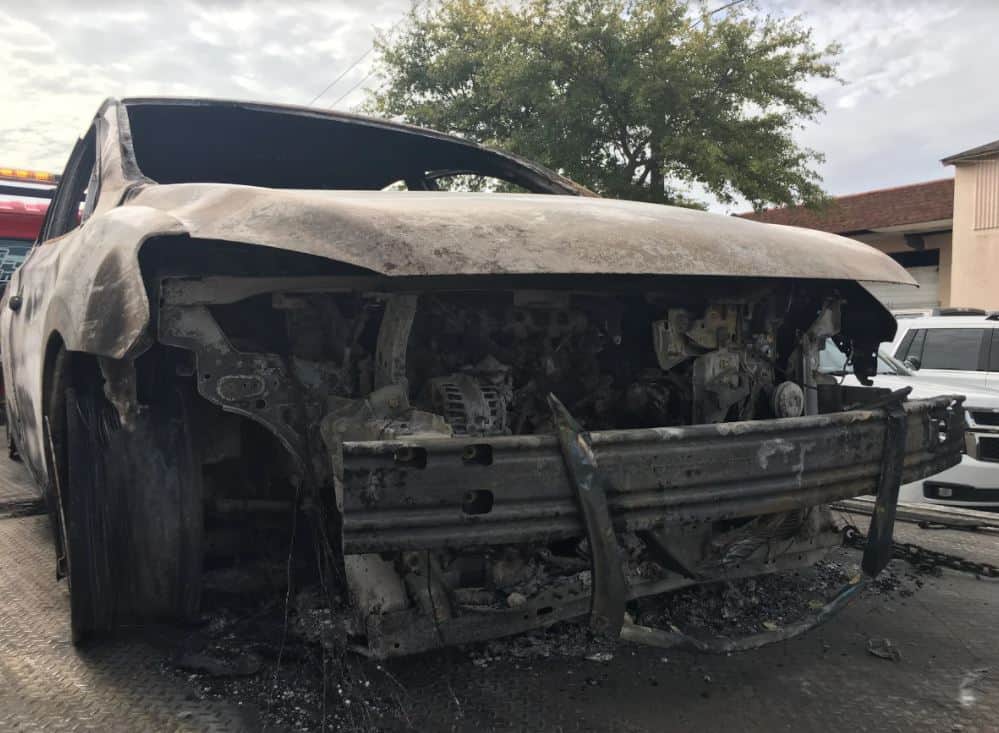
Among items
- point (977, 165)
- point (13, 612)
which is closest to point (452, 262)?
point (13, 612)

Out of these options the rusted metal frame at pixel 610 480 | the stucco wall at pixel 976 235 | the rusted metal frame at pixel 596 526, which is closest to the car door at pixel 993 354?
the rusted metal frame at pixel 610 480

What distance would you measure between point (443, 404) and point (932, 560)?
8.10 feet

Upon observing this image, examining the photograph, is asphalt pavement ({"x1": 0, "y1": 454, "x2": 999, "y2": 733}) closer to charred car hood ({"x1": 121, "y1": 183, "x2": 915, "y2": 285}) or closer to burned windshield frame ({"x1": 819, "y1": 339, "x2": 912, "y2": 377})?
charred car hood ({"x1": 121, "y1": 183, "x2": 915, "y2": 285})

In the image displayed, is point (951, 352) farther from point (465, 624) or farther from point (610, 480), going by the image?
point (465, 624)

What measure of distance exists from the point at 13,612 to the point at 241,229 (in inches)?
72.9

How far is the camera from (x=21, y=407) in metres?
3.13

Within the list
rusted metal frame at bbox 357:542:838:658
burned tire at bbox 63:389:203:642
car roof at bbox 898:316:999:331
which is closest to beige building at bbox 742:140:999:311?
car roof at bbox 898:316:999:331

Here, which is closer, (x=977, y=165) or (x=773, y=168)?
(x=773, y=168)

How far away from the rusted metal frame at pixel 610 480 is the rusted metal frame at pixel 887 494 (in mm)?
112

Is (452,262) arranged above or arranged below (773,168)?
below

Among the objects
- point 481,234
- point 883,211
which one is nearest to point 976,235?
point 883,211

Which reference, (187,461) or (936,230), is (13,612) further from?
(936,230)

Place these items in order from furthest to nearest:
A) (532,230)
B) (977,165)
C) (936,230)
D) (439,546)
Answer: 1. (936,230)
2. (977,165)
3. (532,230)
4. (439,546)

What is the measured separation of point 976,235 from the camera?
1783 centimetres
